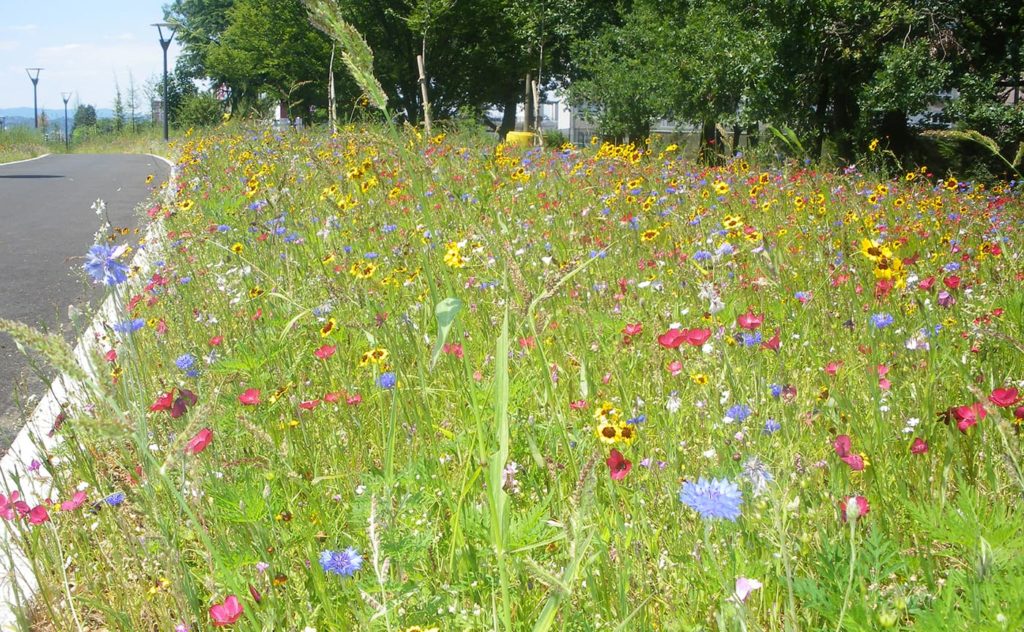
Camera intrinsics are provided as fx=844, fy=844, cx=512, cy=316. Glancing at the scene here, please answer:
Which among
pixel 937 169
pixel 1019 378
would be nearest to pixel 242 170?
pixel 1019 378

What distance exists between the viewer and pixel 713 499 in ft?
4.03

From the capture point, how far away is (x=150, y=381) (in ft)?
10.4

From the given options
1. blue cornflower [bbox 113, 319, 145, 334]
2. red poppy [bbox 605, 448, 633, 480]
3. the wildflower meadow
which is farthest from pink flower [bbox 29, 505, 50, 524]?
red poppy [bbox 605, 448, 633, 480]

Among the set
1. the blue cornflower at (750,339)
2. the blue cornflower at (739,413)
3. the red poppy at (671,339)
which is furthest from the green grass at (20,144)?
the blue cornflower at (739,413)

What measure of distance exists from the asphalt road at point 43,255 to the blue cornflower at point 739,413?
1825 millimetres

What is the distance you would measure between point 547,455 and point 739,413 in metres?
0.57

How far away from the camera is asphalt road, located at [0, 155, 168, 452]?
3.67m

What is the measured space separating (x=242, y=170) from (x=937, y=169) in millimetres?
11287

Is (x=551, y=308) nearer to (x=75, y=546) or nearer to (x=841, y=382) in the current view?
(x=841, y=382)

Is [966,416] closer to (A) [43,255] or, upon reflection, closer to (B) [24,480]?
(B) [24,480]

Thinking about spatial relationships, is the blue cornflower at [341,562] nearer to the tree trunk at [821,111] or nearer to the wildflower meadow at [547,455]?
the wildflower meadow at [547,455]

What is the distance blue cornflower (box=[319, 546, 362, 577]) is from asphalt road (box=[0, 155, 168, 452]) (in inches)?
49.6

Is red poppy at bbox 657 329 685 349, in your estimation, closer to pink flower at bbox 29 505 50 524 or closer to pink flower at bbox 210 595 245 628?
pink flower at bbox 210 595 245 628

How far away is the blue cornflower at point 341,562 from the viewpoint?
1448mm
